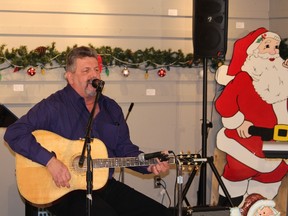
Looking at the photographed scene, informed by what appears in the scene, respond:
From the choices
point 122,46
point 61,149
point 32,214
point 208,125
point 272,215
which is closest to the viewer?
point 61,149

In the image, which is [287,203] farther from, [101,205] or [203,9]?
[101,205]

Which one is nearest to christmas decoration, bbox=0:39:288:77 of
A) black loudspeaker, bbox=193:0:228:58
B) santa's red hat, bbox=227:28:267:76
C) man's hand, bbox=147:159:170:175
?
black loudspeaker, bbox=193:0:228:58

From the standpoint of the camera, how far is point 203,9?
4102mm

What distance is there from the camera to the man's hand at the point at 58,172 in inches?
116

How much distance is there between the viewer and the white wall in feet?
14.2

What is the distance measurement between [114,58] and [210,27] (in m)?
0.94

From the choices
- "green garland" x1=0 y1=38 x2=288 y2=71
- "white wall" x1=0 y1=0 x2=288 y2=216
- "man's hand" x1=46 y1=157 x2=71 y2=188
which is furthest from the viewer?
"white wall" x1=0 y1=0 x2=288 y2=216

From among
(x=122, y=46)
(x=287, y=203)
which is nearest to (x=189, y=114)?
(x=122, y=46)

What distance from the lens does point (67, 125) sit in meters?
3.19

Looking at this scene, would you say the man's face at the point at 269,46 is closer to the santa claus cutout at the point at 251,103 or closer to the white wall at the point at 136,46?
the santa claus cutout at the point at 251,103

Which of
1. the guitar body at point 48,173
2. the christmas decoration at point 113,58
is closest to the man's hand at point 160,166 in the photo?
the guitar body at point 48,173

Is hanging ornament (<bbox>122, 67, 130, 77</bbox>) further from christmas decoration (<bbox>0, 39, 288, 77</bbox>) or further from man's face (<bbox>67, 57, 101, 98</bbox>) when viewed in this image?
man's face (<bbox>67, 57, 101, 98</bbox>)

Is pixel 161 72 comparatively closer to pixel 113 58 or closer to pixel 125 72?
pixel 125 72

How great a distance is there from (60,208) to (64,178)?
0.21 meters
